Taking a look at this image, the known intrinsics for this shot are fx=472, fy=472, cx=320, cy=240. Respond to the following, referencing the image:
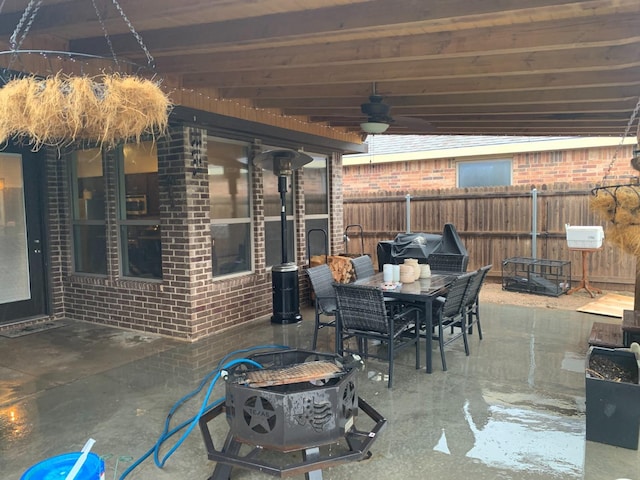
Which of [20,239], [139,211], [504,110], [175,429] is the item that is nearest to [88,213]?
[20,239]

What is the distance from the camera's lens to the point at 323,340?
526 cm

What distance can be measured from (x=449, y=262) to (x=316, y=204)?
2.55 m

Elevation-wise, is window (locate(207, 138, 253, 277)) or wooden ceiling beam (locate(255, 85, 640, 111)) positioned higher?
wooden ceiling beam (locate(255, 85, 640, 111))

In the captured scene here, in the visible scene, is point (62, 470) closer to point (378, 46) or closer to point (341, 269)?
point (378, 46)

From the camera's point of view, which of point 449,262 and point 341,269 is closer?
point 449,262

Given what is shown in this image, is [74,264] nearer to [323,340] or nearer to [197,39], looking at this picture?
[323,340]

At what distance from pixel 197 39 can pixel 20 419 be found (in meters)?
3.07

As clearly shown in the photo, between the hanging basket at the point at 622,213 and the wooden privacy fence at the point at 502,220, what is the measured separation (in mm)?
4925

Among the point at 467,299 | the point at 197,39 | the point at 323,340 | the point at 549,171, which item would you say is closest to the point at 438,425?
the point at 467,299

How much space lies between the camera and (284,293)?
5898 millimetres

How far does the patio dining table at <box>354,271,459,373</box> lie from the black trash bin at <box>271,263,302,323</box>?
3.90 ft

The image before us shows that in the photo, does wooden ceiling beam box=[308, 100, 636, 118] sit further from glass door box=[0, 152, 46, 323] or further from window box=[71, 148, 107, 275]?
glass door box=[0, 152, 46, 323]

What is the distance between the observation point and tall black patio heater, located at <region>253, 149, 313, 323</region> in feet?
19.1

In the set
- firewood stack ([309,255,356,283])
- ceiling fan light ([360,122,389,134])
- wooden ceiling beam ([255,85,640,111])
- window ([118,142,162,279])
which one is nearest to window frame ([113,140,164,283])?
window ([118,142,162,279])
